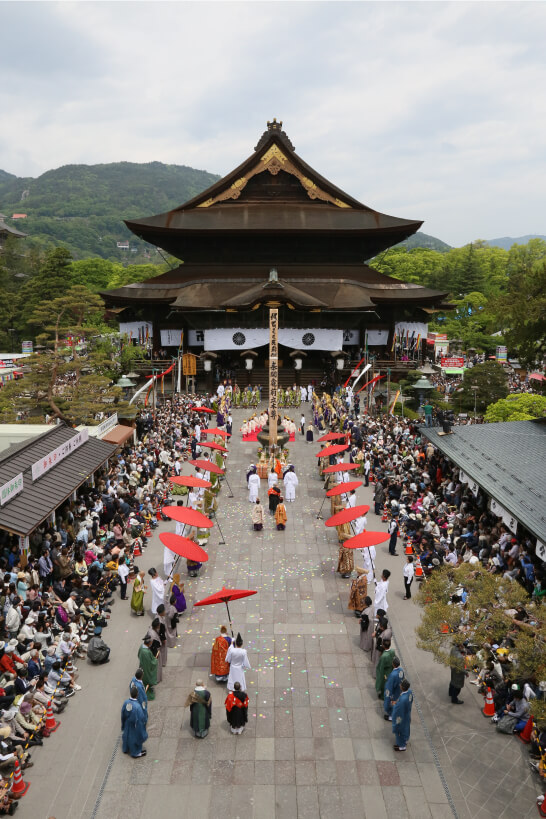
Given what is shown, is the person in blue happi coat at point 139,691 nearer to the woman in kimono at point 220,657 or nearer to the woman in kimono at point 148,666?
the woman in kimono at point 148,666

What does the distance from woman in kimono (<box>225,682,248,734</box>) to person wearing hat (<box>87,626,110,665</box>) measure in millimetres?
3451

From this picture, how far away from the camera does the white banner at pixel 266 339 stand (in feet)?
143

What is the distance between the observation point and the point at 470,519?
58.1ft

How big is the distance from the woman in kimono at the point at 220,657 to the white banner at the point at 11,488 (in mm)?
6997

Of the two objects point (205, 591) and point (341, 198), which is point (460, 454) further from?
point (341, 198)

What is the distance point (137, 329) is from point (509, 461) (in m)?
35.6

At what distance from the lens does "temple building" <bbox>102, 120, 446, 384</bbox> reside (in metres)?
43.7

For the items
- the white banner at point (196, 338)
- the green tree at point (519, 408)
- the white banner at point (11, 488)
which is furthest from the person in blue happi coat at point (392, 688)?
the white banner at point (196, 338)

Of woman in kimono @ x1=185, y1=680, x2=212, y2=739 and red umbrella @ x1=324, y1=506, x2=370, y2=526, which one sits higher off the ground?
red umbrella @ x1=324, y1=506, x2=370, y2=526

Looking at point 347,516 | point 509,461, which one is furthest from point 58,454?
point 509,461

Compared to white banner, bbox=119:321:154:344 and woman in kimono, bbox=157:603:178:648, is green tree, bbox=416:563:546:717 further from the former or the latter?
white banner, bbox=119:321:154:344

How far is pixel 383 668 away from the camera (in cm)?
1126

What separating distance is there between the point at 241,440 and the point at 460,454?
1266 cm

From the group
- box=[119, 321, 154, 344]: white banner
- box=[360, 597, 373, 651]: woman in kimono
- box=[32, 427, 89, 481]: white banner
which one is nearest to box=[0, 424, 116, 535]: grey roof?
box=[32, 427, 89, 481]: white banner
